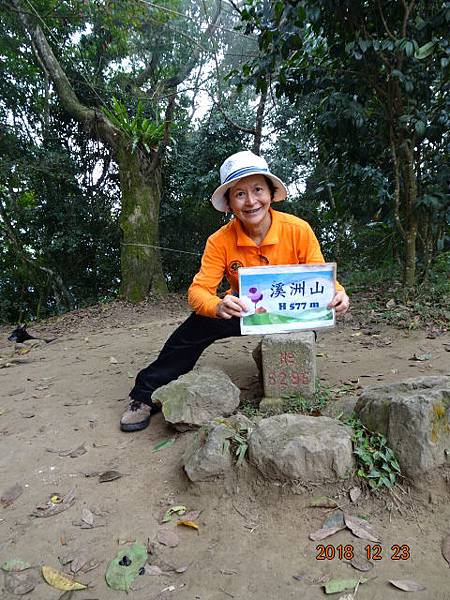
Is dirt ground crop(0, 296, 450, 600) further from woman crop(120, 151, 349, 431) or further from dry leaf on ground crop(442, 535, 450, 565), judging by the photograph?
woman crop(120, 151, 349, 431)

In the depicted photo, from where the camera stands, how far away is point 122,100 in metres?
8.62

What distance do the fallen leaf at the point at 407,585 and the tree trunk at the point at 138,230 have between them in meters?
6.00

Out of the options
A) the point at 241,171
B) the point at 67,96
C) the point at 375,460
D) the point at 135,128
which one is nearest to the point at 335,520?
the point at 375,460

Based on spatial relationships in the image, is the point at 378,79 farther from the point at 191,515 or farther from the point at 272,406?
the point at 191,515

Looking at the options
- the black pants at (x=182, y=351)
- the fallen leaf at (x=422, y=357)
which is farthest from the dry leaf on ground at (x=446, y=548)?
the fallen leaf at (x=422, y=357)

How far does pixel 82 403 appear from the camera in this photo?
2795 millimetres

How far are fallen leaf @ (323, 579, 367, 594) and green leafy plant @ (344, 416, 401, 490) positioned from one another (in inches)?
15.1

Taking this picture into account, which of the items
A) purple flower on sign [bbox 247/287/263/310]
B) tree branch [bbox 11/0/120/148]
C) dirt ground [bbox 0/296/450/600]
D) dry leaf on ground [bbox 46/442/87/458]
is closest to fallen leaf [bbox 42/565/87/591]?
dirt ground [bbox 0/296/450/600]

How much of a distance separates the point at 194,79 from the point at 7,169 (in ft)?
15.9

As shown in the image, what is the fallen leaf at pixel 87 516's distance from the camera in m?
1.62

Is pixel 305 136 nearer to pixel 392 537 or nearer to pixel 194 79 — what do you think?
pixel 194 79

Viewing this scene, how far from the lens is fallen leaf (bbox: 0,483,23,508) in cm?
181

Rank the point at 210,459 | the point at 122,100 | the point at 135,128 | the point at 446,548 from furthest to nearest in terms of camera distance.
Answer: the point at 122,100 < the point at 135,128 < the point at 210,459 < the point at 446,548

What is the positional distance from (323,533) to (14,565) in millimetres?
1069
